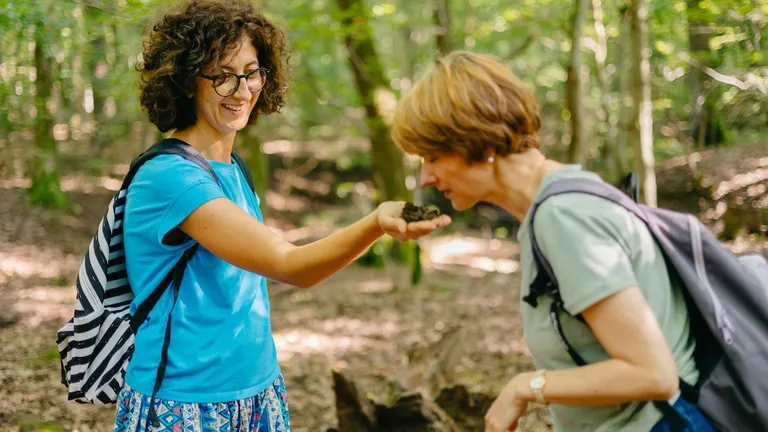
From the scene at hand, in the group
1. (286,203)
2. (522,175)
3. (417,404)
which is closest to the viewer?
(522,175)

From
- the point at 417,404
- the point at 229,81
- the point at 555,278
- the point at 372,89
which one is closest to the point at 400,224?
the point at 555,278

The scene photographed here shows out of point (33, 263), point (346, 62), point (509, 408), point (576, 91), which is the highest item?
point (346, 62)

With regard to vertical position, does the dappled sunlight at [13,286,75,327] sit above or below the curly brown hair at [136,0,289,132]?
below

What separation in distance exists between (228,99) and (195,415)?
1033 mm

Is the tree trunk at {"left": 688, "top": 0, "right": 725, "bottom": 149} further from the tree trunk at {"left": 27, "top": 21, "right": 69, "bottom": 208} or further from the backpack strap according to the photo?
the backpack strap

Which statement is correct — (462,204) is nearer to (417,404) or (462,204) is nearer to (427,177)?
(427,177)

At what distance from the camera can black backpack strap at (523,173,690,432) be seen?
1.70 meters

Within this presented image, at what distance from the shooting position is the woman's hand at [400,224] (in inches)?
81.2

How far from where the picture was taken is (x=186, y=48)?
2297 millimetres

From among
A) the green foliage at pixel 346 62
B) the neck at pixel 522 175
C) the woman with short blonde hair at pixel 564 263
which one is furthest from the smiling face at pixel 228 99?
the neck at pixel 522 175

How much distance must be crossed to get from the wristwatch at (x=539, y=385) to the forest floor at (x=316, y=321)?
3007 millimetres

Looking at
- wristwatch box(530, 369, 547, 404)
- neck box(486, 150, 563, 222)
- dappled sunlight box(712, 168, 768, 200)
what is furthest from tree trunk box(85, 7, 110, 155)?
dappled sunlight box(712, 168, 768, 200)

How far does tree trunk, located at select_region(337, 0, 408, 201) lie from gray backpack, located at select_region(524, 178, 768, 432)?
22.8 feet

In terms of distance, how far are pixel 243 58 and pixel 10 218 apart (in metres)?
7.34
